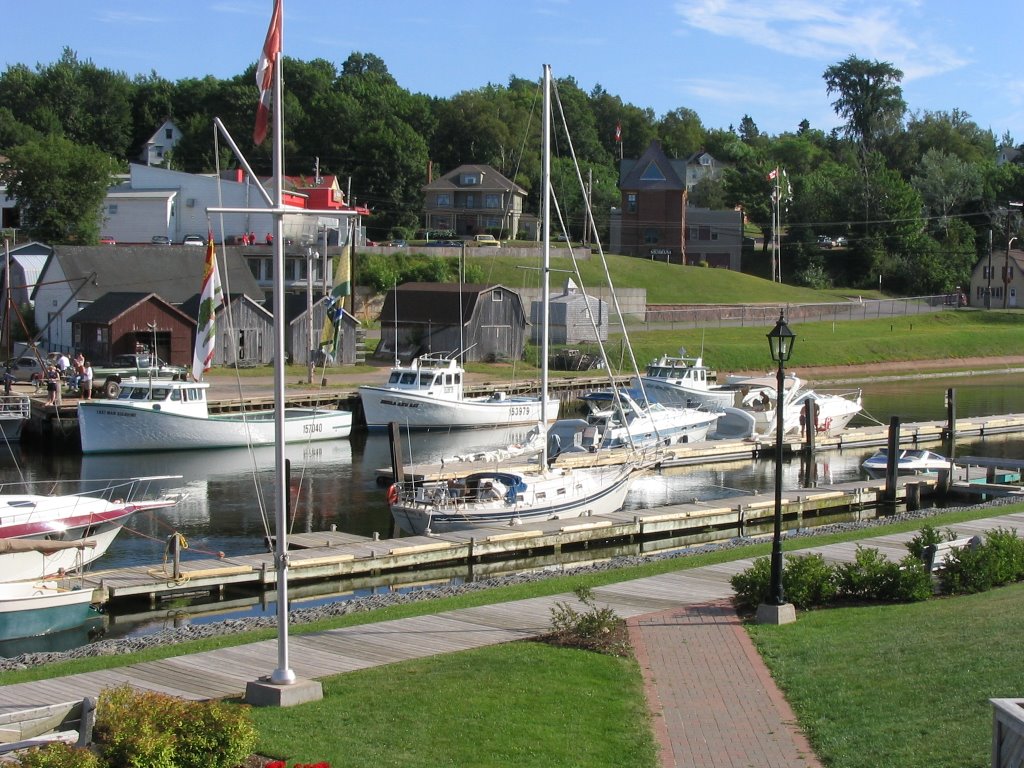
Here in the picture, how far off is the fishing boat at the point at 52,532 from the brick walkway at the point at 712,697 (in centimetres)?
1404

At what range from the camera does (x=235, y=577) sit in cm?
2862

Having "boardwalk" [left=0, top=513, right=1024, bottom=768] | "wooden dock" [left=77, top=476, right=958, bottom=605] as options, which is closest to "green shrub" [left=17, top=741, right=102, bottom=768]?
"boardwalk" [left=0, top=513, right=1024, bottom=768]

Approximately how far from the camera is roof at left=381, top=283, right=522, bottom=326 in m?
77.2

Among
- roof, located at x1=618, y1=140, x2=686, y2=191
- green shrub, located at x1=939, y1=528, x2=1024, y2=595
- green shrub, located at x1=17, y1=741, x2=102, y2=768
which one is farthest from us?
roof, located at x1=618, y1=140, x2=686, y2=191

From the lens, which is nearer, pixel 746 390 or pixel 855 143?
pixel 746 390

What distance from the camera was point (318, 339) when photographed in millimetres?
74000

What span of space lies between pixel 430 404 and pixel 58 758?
4810 cm

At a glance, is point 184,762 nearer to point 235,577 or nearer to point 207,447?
point 235,577

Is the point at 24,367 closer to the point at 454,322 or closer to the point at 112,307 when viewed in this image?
the point at 112,307

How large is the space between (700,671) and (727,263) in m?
109

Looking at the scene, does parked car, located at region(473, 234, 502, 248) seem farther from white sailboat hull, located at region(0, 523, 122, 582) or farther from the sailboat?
white sailboat hull, located at region(0, 523, 122, 582)

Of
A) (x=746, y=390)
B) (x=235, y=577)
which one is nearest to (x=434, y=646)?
(x=235, y=577)

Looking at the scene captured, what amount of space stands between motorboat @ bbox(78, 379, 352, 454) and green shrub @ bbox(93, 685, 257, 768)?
38.4 m

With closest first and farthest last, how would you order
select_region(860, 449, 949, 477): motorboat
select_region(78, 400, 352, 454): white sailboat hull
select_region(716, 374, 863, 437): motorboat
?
select_region(860, 449, 949, 477): motorboat → select_region(78, 400, 352, 454): white sailboat hull → select_region(716, 374, 863, 437): motorboat
